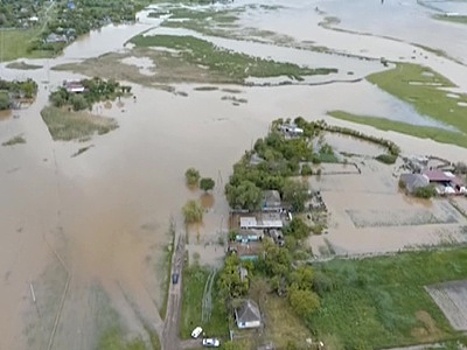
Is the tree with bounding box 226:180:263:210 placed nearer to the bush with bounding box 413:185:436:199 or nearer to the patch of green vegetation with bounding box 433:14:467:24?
the bush with bounding box 413:185:436:199

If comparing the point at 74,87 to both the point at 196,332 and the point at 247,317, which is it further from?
the point at 247,317

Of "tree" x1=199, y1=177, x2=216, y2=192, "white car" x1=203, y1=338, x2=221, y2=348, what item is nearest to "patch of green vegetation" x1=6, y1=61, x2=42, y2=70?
"tree" x1=199, y1=177, x2=216, y2=192

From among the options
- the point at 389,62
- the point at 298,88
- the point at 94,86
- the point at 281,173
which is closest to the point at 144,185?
the point at 281,173

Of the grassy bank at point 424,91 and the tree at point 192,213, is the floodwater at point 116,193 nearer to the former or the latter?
the tree at point 192,213

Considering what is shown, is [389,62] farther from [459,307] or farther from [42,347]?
[42,347]

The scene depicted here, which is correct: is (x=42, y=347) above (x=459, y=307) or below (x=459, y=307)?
below

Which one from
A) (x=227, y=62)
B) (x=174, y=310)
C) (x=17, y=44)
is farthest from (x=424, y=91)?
(x=17, y=44)
